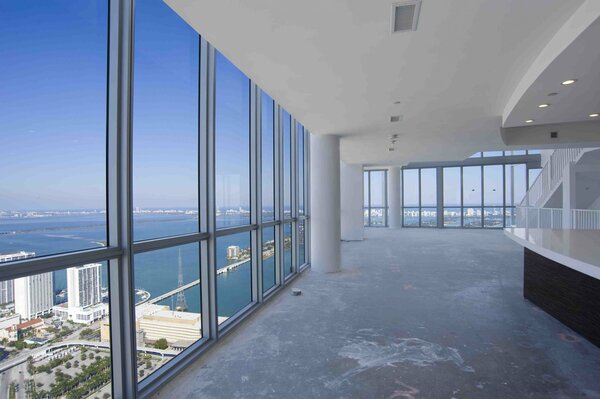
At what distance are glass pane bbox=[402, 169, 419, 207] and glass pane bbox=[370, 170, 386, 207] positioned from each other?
4.02ft

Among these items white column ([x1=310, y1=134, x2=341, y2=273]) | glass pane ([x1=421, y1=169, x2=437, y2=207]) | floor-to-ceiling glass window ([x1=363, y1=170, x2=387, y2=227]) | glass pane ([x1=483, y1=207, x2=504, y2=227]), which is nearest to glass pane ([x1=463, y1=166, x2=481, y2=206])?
glass pane ([x1=483, y1=207, x2=504, y2=227])

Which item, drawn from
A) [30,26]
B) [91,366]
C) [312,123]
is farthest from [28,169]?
[312,123]

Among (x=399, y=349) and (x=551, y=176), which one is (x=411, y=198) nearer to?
(x=551, y=176)

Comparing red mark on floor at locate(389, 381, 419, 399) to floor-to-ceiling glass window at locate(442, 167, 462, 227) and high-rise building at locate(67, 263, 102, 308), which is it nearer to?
high-rise building at locate(67, 263, 102, 308)

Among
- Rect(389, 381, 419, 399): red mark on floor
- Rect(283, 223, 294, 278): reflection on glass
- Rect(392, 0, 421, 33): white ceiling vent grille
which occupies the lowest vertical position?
Rect(389, 381, 419, 399): red mark on floor

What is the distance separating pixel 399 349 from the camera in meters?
3.81

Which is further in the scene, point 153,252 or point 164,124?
point 164,124

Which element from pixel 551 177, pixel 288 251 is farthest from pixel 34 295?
pixel 551 177

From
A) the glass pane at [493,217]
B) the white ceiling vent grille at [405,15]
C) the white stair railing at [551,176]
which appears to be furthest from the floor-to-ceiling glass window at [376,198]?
the white ceiling vent grille at [405,15]

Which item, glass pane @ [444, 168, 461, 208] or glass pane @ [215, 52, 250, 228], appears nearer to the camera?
glass pane @ [215, 52, 250, 228]

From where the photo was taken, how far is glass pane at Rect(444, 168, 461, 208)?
19344 mm

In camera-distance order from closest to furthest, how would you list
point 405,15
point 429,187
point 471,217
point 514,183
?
point 405,15, point 514,183, point 471,217, point 429,187

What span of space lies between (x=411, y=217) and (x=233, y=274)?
685 inches

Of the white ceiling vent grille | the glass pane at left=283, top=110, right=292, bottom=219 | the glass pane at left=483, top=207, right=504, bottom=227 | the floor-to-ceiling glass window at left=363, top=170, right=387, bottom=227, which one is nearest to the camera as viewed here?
the white ceiling vent grille
